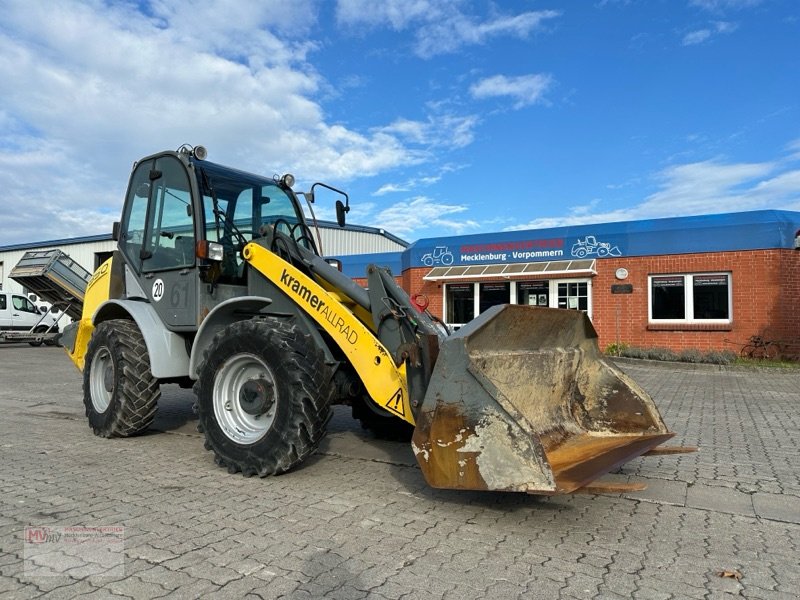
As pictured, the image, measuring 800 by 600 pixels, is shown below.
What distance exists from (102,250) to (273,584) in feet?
106

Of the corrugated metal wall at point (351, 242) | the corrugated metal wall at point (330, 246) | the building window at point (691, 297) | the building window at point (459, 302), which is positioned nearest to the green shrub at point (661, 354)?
the building window at point (691, 297)

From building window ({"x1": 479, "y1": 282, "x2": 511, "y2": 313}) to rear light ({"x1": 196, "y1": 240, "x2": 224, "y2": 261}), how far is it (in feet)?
47.2

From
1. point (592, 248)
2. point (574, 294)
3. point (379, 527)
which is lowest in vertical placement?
point (379, 527)

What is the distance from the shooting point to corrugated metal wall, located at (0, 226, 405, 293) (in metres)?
30.4

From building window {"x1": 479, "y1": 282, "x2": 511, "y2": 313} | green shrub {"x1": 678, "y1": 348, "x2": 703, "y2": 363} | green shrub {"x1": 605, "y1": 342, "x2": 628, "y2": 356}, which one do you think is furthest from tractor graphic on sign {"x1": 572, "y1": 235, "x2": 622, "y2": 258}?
green shrub {"x1": 678, "y1": 348, "x2": 703, "y2": 363}

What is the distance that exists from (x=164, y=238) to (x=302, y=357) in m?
2.58

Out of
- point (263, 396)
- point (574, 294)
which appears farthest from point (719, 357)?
point (263, 396)

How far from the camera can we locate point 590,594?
112 inches

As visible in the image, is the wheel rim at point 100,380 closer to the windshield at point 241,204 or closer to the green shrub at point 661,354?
the windshield at point 241,204

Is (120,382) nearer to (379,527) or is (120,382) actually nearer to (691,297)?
(379,527)

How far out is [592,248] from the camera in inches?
690

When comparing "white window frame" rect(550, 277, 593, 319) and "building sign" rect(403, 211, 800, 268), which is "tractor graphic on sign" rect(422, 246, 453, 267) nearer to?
"building sign" rect(403, 211, 800, 268)

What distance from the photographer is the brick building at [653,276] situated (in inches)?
594

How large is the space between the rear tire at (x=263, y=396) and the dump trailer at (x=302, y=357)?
13 millimetres
